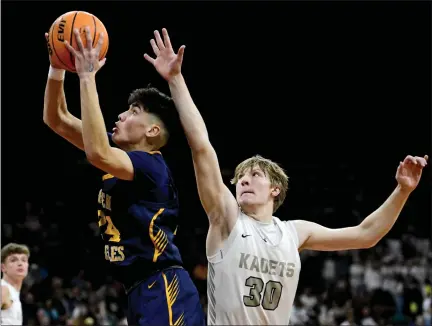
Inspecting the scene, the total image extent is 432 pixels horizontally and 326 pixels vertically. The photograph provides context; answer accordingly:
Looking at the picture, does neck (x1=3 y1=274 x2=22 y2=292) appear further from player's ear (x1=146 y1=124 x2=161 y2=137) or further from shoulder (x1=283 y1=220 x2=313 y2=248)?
shoulder (x1=283 y1=220 x2=313 y2=248)

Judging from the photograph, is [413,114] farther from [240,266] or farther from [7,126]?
[240,266]

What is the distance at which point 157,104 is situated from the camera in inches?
174

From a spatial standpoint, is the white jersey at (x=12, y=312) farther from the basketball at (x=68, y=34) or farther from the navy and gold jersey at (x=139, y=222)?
the basketball at (x=68, y=34)

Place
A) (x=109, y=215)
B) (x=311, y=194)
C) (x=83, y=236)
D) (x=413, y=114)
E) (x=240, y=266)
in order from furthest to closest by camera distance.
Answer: (x=413, y=114) < (x=311, y=194) < (x=83, y=236) < (x=109, y=215) < (x=240, y=266)

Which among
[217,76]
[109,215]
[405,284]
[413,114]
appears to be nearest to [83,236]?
[217,76]

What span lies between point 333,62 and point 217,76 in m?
2.63

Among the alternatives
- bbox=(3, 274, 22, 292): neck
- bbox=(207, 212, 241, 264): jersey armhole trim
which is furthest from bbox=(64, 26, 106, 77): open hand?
bbox=(3, 274, 22, 292): neck

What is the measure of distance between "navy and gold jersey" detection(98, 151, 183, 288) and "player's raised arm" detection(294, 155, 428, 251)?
793 millimetres

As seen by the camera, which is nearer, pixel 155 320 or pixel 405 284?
pixel 155 320

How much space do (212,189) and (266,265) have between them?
0.52 meters

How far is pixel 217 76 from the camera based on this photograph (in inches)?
651

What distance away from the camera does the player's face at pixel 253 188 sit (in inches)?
163

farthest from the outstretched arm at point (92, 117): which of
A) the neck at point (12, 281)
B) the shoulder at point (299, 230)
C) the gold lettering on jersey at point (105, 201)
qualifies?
the neck at point (12, 281)

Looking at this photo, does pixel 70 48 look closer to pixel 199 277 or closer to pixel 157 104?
pixel 157 104
